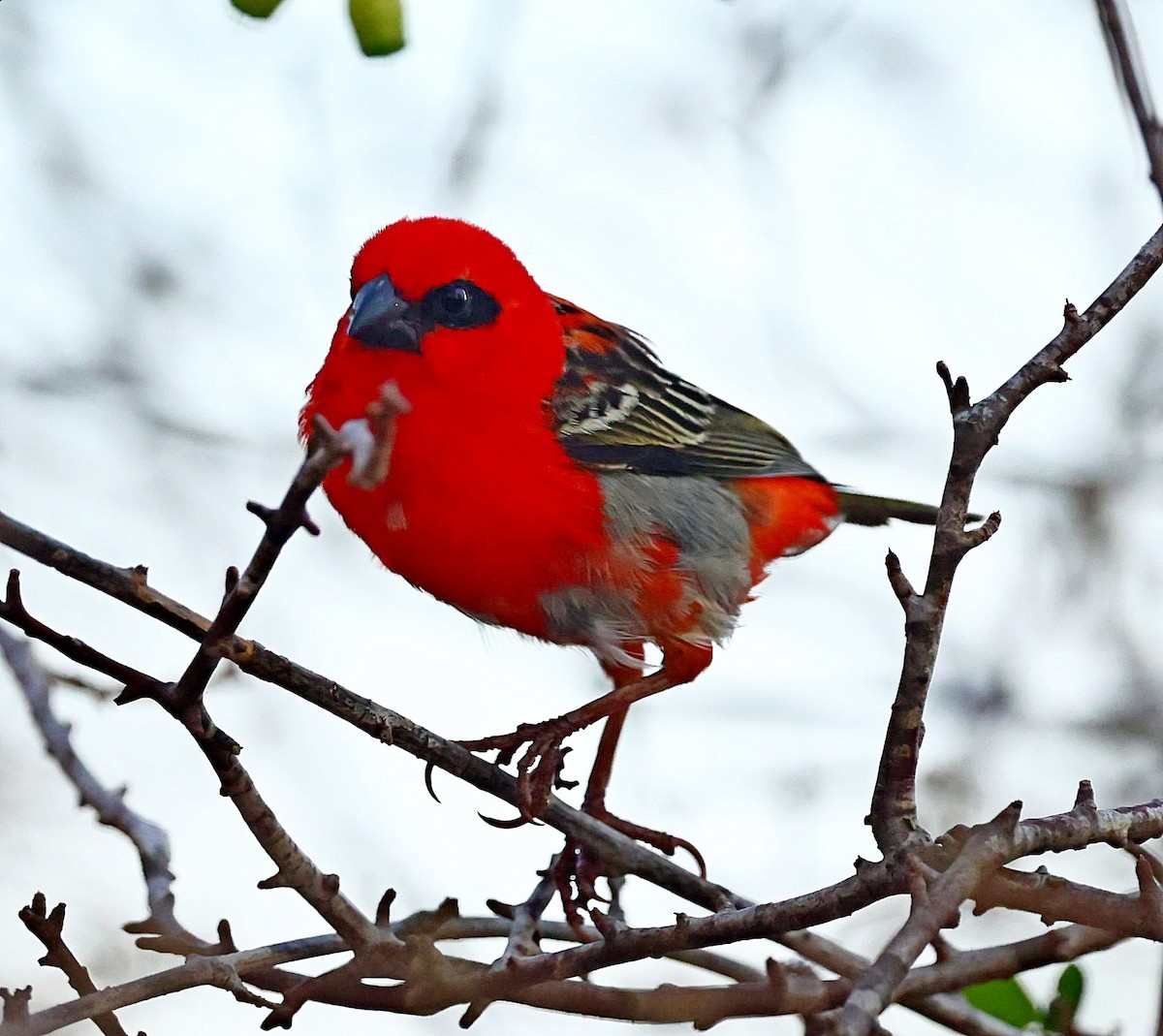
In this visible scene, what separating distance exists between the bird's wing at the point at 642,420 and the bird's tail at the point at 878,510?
239mm

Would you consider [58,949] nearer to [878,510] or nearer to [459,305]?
[459,305]

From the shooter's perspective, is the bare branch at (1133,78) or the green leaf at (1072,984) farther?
the green leaf at (1072,984)

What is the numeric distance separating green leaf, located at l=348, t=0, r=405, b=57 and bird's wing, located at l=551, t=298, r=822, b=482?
2197 millimetres

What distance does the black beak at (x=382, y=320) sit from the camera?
3861mm

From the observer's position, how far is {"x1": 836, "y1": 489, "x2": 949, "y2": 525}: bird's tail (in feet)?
17.7

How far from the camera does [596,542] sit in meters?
4.13

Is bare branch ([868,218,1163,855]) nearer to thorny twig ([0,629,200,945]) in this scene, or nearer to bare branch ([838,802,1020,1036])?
bare branch ([838,802,1020,1036])

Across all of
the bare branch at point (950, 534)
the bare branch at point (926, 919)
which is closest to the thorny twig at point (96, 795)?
the bare branch at point (950, 534)

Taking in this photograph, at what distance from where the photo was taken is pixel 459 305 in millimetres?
4059

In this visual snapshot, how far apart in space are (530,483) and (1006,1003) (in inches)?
70.2

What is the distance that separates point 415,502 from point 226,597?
174 cm

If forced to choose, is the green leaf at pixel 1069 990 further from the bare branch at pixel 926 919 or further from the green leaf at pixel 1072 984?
the bare branch at pixel 926 919

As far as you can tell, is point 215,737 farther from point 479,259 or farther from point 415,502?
point 479,259

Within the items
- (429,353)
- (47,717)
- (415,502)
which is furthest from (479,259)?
(47,717)
